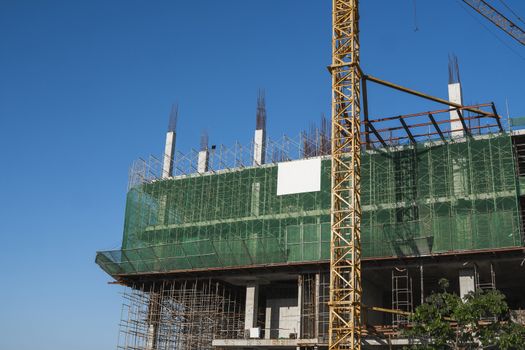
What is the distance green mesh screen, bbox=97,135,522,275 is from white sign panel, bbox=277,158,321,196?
0.49m

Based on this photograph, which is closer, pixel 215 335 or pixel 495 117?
pixel 495 117

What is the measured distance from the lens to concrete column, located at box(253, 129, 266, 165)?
55.3 meters

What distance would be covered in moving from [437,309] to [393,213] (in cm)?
1379

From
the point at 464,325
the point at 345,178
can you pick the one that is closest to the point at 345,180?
the point at 345,178

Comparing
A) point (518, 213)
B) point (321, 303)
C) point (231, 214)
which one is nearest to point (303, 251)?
point (321, 303)

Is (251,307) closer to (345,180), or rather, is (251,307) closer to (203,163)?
(345,180)

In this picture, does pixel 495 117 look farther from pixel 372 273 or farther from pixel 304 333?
pixel 304 333

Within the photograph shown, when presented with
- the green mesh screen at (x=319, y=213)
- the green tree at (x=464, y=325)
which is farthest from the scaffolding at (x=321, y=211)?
the green tree at (x=464, y=325)

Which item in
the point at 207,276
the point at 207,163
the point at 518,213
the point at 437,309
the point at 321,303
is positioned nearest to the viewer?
the point at 437,309

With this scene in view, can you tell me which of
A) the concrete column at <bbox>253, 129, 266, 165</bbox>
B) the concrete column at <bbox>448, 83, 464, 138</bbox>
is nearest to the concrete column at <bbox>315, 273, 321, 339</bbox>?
the concrete column at <bbox>253, 129, 266, 165</bbox>

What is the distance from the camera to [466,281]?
42656mm

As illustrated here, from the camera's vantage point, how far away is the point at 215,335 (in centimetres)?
4769

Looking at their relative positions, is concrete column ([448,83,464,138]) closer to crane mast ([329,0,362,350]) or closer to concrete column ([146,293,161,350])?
crane mast ([329,0,362,350])

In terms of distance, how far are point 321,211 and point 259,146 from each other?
980 cm
